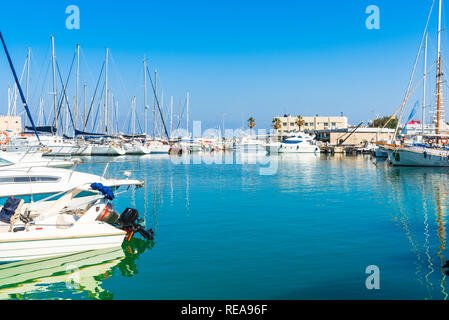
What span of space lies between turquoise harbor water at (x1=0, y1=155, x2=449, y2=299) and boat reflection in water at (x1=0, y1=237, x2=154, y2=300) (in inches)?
1.3

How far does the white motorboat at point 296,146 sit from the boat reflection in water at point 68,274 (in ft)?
298

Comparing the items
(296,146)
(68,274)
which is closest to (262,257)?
(68,274)

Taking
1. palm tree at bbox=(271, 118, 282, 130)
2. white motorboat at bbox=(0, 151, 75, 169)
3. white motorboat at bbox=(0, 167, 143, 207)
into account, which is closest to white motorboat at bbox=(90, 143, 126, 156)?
white motorboat at bbox=(0, 151, 75, 169)

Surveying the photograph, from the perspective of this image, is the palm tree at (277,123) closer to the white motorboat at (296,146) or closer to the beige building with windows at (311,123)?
the beige building with windows at (311,123)

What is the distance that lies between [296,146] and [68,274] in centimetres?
9396

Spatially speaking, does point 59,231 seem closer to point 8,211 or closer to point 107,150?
point 8,211

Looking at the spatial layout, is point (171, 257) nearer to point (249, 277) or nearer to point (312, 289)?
point (249, 277)

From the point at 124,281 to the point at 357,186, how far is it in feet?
90.4

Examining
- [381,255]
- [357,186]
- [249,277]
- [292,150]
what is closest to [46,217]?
[249,277]

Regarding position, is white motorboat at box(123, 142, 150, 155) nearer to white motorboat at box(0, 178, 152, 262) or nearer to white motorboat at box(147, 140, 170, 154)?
white motorboat at box(147, 140, 170, 154)

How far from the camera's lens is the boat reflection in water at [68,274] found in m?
11.9

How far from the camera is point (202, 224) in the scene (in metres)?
20.4

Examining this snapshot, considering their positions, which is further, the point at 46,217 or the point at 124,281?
the point at 46,217

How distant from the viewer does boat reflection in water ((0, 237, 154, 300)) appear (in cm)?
1187
